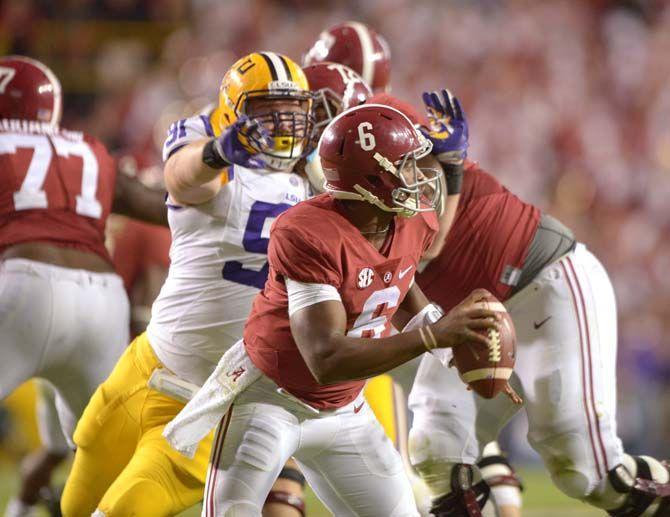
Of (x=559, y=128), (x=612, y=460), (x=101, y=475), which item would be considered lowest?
(x=559, y=128)

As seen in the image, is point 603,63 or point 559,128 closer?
point 559,128

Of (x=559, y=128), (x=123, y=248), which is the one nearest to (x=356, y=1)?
(x=559, y=128)

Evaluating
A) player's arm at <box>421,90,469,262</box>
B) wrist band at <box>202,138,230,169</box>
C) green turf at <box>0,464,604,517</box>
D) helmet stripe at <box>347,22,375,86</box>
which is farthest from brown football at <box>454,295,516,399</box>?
green turf at <box>0,464,604,517</box>

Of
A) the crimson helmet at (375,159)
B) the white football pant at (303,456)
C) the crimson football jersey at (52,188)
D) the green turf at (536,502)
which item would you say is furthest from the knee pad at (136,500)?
the green turf at (536,502)

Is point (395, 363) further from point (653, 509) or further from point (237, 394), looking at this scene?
point (653, 509)

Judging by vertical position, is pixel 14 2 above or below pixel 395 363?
below

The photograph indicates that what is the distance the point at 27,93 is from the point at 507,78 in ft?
27.9

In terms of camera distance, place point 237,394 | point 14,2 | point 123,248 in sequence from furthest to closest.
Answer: point 14,2 → point 123,248 → point 237,394

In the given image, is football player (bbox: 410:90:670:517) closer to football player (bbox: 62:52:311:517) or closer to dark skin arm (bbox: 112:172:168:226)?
football player (bbox: 62:52:311:517)

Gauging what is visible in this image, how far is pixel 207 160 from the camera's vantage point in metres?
3.59

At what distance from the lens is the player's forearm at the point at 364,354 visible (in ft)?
9.92

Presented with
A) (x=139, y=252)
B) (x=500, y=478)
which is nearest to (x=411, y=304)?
(x=500, y=478)

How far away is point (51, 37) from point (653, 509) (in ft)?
29.7

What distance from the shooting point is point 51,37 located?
38.6ft
